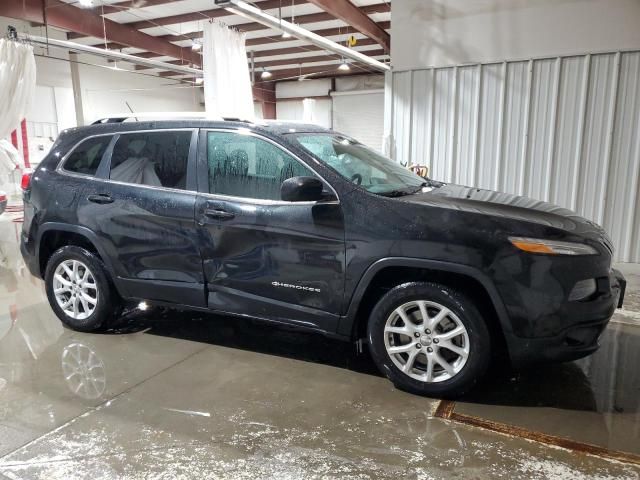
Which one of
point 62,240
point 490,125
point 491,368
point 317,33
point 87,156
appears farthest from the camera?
point 317,33

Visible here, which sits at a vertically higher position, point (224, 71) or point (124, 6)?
point (124, 6)

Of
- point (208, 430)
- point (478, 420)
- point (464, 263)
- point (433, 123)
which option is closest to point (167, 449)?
point (208, 430)

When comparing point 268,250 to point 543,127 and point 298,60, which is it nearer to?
point 543,127

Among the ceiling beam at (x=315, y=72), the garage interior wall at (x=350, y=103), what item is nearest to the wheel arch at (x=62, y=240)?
the ceiling beam at (x=315, y=72)

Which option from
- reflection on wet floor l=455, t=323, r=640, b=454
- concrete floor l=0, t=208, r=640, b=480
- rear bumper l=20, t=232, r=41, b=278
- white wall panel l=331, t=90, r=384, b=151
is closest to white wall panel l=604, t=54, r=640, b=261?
concrete floor l=0, t=208, r=640, b=480

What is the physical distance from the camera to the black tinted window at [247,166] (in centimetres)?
332

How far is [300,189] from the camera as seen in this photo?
A: 9.85 ft

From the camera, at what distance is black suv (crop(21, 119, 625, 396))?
2760 mm

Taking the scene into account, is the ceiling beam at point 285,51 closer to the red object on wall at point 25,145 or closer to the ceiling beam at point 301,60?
the ceiling beam at point 301,60

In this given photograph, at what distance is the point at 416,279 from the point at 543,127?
4253mm

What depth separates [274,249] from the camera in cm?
324

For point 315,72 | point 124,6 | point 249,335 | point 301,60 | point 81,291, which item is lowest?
point 249,335

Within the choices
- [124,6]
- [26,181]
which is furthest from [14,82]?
[26,181]

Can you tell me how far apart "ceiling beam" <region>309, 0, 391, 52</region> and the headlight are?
22.4 ft
